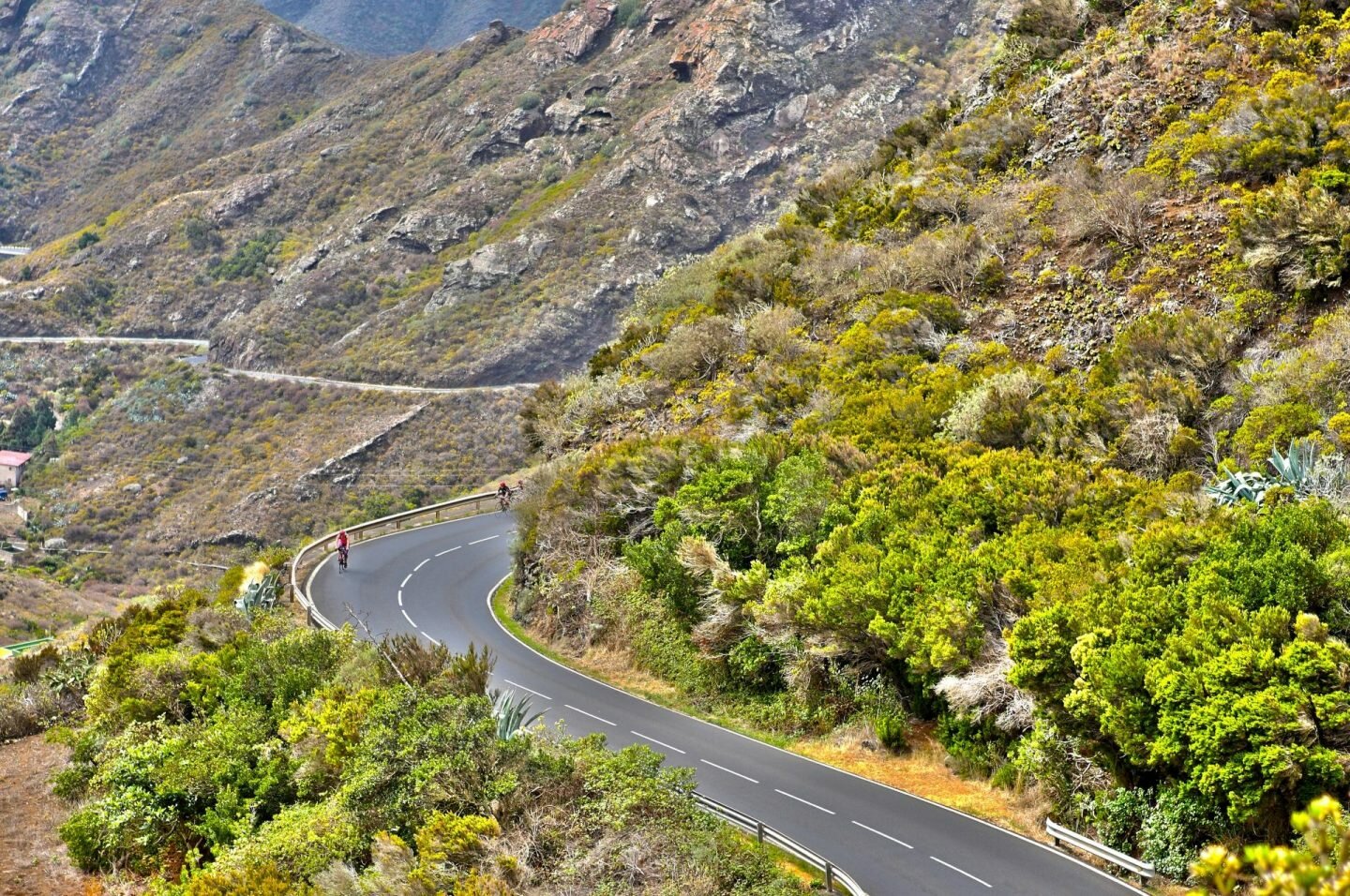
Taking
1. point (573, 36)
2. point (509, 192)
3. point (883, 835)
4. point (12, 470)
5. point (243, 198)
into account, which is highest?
point (573, 36)

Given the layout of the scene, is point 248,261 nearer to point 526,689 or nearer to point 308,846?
point 526,689

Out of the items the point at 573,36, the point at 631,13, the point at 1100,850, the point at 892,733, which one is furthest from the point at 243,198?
the point at 1100,850

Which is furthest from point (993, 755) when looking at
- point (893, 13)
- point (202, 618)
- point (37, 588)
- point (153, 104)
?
point (153, 104)

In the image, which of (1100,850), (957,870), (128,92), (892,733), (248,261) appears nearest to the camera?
(1100,850)

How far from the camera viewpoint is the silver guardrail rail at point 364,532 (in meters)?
27.6

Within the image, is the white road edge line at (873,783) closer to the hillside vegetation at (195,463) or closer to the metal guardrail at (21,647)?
the metal guardrail at (21,647)

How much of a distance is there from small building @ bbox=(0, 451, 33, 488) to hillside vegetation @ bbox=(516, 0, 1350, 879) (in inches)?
2505

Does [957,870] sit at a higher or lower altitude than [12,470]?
lower

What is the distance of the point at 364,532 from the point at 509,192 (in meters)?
65.1

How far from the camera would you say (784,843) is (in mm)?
13414

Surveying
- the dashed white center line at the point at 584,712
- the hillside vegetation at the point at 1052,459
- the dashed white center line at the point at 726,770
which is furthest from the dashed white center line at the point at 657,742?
the hillside vegetation at the point at 1052,459

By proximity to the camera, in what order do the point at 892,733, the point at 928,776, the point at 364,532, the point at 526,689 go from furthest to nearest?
the point at 364,532, the point at 526,689, the point at 892,733, the point at 928,776

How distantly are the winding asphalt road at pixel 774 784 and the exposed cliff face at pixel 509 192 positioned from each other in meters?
52.6

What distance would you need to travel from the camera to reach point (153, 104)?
139 meters
